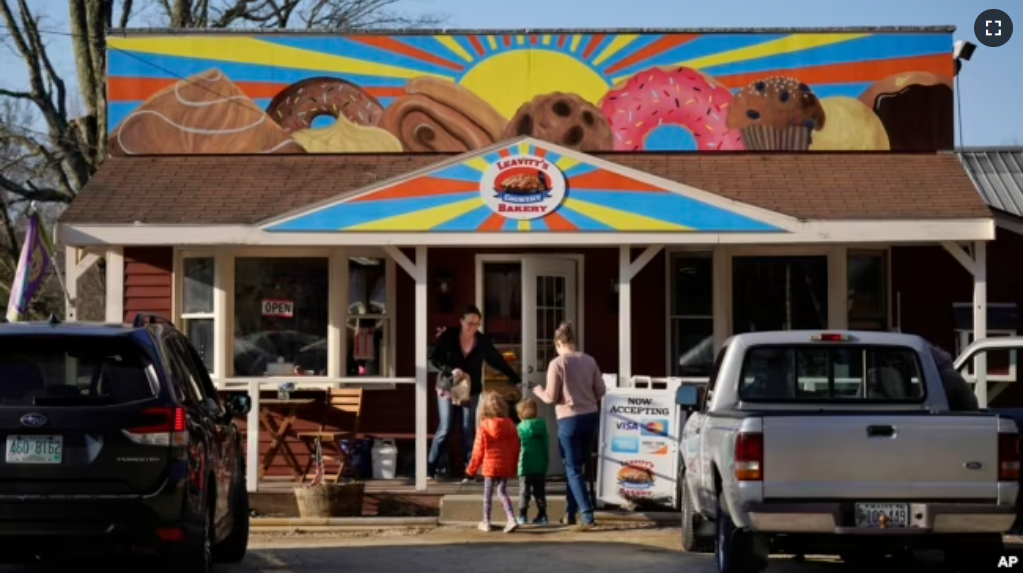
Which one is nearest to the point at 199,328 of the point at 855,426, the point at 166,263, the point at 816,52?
the point at 166,263

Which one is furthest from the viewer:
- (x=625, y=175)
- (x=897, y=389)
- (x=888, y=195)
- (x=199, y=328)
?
(x=199, y=328)

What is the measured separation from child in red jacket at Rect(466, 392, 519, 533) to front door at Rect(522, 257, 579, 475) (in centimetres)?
281

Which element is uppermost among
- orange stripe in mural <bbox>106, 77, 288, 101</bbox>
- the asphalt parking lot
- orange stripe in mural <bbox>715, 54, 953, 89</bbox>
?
orange stripe in mural <bbox>715, 54, 953, 89</bbox>

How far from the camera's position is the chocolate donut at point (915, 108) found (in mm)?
18203

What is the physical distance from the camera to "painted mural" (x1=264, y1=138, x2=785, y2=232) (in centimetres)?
1568

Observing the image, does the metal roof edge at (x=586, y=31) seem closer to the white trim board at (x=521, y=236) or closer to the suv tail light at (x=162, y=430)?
the white trim board at (x=521, y=236)

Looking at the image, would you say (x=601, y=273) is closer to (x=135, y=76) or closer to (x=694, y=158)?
(x=694, y=158)

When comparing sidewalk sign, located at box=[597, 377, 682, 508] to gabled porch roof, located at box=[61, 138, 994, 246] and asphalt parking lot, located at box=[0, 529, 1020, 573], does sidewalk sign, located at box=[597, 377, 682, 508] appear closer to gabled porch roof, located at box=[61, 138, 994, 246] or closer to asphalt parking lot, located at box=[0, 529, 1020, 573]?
asphalt parking lot, located at box=[0, 529, 1020, 573]

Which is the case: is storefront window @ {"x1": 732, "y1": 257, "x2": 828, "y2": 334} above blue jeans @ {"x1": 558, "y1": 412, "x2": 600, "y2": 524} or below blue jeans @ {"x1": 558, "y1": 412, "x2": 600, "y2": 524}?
above

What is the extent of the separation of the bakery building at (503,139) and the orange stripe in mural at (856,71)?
0.07 feet

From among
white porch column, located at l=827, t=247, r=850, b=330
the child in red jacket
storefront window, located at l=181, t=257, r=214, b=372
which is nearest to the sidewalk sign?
the child in red jacket

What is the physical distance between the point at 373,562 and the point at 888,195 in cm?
759

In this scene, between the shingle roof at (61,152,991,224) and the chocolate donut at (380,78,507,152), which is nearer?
the shingle roof at (61,152,991,224)

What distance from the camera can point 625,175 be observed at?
1573cm
